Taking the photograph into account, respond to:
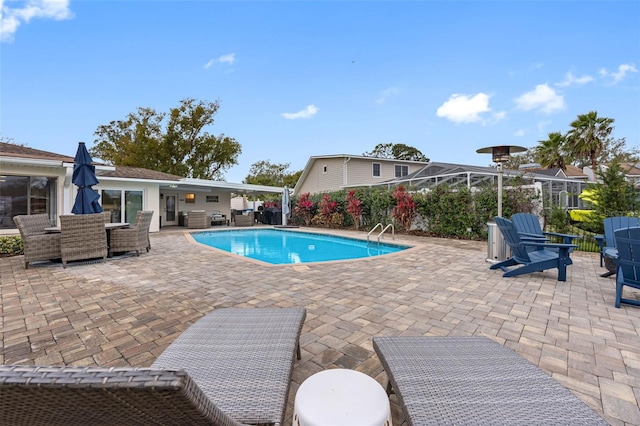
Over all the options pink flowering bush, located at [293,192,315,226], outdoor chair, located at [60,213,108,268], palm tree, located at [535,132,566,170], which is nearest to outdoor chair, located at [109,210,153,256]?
outdoor chair, located at [60,213,108,268]

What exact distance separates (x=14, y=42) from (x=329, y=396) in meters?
16.4

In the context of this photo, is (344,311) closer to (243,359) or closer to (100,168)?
(243,359)

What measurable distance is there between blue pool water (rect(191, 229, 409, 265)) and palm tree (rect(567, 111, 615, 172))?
17.2 meters

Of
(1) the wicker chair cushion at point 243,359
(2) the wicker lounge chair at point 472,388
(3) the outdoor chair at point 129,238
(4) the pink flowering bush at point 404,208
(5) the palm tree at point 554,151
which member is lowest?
(2) the wicker lounge chair at point 472,388

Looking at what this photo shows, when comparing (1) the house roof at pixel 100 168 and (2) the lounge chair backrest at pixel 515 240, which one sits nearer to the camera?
(2) the lounge chair backrest at pixel 515 240

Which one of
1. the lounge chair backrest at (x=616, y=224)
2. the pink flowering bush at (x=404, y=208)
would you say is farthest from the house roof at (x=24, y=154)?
the lounge chair backrest at (x=616, y=224)

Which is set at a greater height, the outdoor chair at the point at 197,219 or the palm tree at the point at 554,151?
the palm tree at the point at 554,151

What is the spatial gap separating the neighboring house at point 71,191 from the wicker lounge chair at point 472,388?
11045mm

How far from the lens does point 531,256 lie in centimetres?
497

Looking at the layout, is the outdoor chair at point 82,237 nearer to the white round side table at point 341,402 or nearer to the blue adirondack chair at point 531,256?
the white round side table at point 341,402

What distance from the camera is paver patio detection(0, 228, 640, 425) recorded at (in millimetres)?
2338

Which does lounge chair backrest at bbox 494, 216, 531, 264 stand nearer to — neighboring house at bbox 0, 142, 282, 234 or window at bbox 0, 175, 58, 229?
neighboring house at bbox 0, 142, 282, 234

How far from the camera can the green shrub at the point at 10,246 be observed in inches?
274

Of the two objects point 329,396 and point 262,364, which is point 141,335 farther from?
point 329,396
